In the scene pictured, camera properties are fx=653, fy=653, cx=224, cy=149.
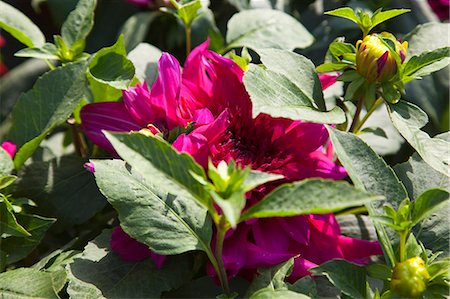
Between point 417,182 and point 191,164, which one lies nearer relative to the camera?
point 191,164

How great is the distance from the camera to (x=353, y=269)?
18.7 inches

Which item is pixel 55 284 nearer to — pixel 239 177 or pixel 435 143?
pixel 239 177

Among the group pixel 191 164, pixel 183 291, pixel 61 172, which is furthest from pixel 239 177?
pixel 61 172

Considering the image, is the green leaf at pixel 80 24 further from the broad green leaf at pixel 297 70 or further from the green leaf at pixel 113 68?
the broad green leaf at pixel 297 70

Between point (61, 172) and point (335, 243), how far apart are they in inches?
11.3

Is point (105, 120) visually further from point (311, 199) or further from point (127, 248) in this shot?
point (311, 199)

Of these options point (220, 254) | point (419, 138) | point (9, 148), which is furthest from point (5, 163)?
point (419, 138)

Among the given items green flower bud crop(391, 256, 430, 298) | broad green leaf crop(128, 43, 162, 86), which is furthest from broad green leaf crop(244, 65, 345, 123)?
broad green leaf crop(128, 43, 162, 86)

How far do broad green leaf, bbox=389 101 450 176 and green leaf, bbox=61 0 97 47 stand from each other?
329mm

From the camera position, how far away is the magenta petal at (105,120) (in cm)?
58

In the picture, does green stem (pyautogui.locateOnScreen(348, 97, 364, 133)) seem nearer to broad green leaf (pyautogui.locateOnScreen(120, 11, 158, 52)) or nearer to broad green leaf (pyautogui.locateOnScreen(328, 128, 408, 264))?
broad green leaf (pyautogui.locateOnScreen(328, 128, 408, 264))

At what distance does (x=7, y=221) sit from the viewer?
56cm

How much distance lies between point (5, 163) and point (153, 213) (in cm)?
21

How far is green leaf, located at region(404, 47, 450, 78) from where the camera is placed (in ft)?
1.76
